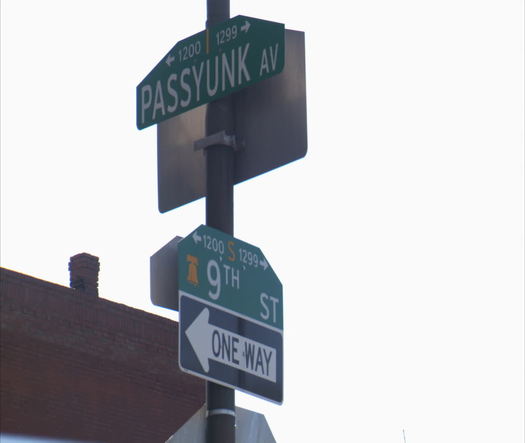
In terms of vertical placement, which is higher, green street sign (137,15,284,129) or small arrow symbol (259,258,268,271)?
green street sign (137,15,284,129)

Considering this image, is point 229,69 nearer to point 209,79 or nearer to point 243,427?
point 209,79

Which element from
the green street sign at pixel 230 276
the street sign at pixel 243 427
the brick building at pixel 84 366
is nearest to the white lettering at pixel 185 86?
the green street sign at pixel 230 276

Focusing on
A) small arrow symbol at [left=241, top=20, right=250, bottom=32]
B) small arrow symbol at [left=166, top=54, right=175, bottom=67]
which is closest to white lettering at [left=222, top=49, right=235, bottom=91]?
small arrow symbol at [left=241, top=20, right=250, bottom=32]

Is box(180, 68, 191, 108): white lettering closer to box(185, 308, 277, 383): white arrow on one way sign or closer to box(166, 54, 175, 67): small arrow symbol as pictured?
Answer: box(166, 54, 175, 67): small arrow symbol

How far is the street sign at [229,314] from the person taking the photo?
5195 mm

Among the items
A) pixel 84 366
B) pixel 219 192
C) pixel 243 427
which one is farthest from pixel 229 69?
pixel 84 366

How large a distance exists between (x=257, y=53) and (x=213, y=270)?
3.77ft

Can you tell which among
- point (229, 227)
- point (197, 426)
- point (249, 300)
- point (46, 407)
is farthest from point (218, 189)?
point (46, 407)

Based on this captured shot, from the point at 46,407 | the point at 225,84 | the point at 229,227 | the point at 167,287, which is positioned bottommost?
the point at 167,287

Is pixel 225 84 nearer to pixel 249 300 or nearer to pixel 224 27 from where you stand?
pixel 224 27

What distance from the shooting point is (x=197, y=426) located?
17.0 ft

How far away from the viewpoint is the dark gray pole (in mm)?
5238

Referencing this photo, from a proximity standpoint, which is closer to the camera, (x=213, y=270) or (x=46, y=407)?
(x=213, y=270)

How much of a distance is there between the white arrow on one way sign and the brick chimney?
1584 cm
